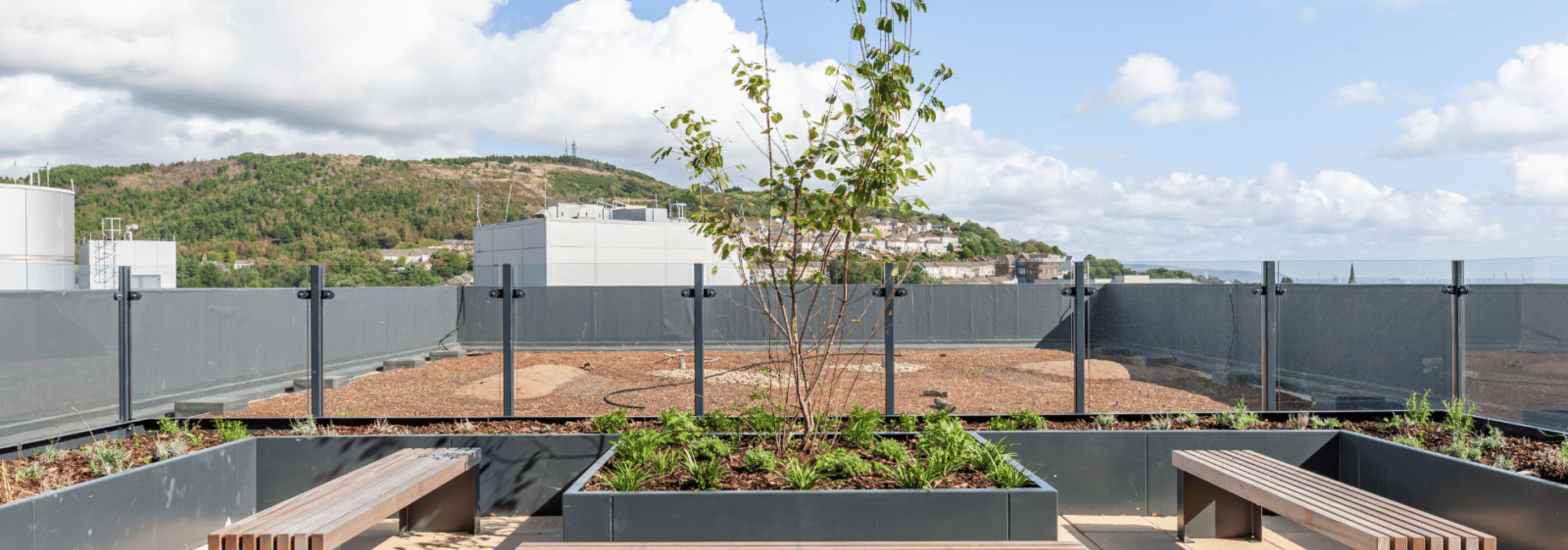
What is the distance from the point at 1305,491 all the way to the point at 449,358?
6.81 metres

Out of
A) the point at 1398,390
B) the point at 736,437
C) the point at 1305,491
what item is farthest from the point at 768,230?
the point at 1398,390

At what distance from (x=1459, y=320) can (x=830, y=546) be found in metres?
5.08

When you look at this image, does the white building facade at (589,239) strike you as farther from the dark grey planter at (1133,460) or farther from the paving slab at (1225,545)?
the paving slab at (1225,545)

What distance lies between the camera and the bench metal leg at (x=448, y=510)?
14.2 ft

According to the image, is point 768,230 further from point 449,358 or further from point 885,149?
point 449,358

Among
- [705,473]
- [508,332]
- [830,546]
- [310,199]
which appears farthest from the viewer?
[310,199]

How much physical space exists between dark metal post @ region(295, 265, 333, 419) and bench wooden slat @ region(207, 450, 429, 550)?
198cm

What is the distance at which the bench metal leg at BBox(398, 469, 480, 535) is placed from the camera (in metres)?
4.32

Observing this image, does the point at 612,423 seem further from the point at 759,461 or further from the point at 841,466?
the point at 841,466

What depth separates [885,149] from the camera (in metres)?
3.97

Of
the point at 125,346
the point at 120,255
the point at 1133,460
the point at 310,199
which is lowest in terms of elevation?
the point at 1133,460

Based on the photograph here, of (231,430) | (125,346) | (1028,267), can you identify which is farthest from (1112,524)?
(125,346)

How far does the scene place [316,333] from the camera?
18.8ft

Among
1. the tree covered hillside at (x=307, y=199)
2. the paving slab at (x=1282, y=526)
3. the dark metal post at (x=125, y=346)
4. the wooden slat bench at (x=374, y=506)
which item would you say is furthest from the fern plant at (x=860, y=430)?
the tree covered hillside at (x=307, y=199)
